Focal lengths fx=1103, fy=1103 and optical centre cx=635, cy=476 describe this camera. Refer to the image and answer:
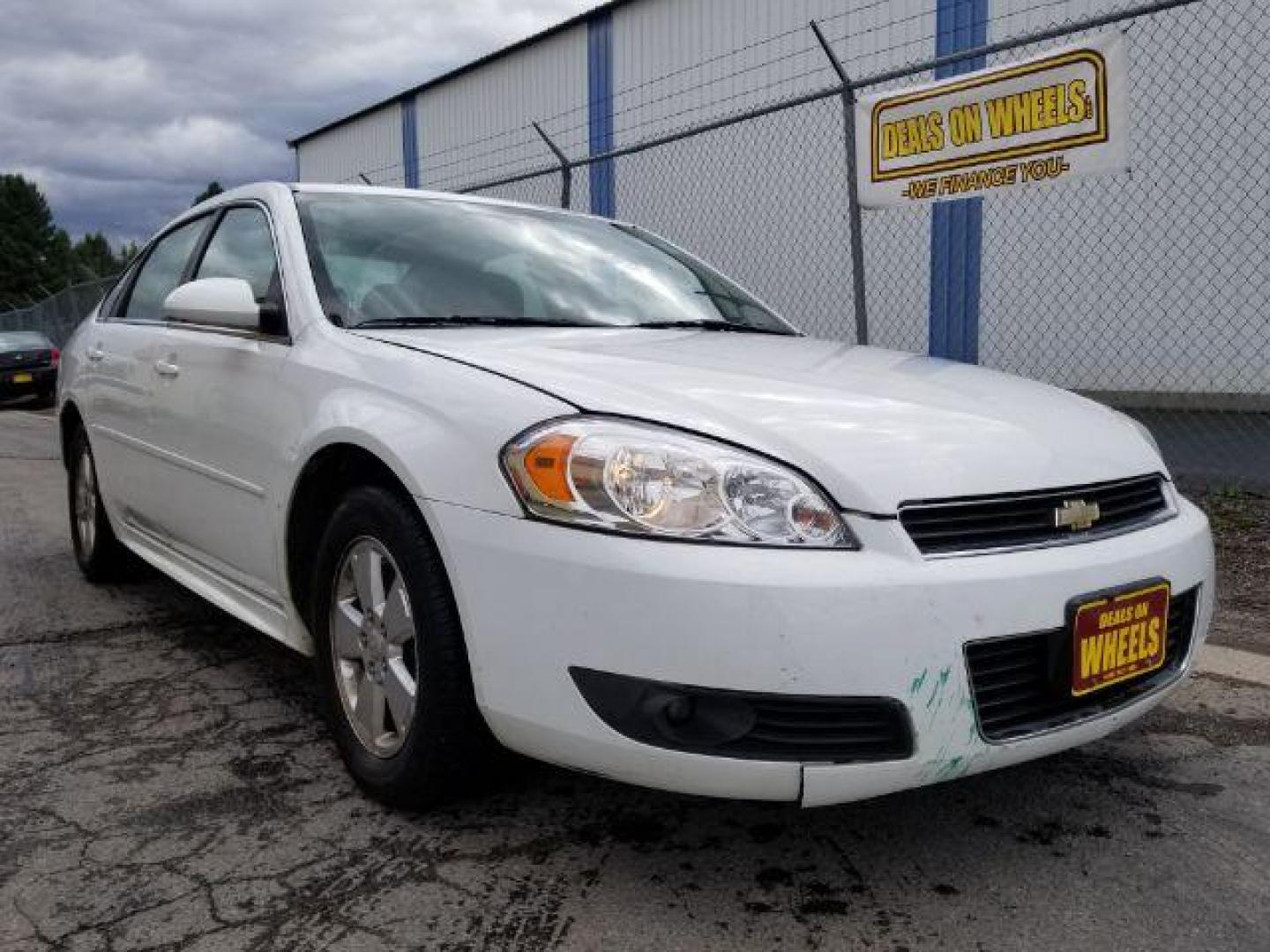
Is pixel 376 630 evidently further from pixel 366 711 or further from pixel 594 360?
pixel 594 360

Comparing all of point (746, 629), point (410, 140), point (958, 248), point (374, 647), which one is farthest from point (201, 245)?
point (410, 140)

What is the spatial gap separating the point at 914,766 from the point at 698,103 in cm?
1173

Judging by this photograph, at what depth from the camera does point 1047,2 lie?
9062mm

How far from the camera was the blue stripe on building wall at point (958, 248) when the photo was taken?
9734 mm

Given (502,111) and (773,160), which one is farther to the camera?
(502,111)

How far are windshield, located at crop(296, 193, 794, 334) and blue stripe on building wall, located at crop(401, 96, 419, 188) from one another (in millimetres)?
15929

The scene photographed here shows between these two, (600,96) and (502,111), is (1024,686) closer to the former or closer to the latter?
(600,96)

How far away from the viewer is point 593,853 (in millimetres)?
2154

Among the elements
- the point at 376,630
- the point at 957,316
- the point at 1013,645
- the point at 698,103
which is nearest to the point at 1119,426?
the point at 1013,645

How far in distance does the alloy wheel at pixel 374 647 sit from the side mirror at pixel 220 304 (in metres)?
0.76

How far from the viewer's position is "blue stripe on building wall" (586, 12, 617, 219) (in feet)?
44.7

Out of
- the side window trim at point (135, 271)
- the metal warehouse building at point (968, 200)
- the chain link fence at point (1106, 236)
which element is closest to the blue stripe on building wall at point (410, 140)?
the metal warehouse building at point (968, 200)

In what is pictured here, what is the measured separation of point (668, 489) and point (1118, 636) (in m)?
0.90

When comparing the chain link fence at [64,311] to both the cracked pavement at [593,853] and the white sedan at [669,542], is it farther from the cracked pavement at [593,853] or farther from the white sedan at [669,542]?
the cracked pavement at [593,853]
